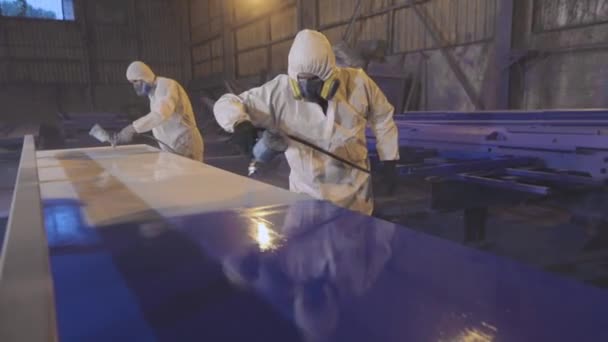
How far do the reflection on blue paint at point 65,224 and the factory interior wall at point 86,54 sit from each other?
12.8 m

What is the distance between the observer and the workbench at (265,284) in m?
0.61

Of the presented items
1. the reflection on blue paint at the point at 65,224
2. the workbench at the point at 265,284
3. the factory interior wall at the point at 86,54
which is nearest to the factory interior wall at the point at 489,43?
the workbench at the point at 265,284

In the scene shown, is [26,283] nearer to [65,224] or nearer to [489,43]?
[65,224]

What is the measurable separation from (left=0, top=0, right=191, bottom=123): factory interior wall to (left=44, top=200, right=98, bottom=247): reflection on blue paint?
1277 cm

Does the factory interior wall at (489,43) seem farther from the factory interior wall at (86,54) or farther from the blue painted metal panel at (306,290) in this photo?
the factory interior wall at (86,54)

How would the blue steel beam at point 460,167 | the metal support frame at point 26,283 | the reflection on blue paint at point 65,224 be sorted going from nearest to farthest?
the metal support frame at point 26,283
the reflection on blue paint at point 65,224
the blue steel beam at point 460,167

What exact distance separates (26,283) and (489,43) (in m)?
6.05

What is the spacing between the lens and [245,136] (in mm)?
2209

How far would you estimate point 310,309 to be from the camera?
26.3 inches

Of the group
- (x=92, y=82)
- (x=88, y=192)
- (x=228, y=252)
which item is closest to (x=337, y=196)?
(x=88, y=192)

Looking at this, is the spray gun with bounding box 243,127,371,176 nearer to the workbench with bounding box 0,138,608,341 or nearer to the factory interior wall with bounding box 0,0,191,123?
the workbench with bounding box 0,138,608,341

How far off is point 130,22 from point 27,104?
4.12 meters

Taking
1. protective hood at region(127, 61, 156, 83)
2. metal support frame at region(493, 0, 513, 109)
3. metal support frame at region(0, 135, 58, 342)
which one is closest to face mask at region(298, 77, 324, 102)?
metal support frame at region(0, 135, 58, 342)

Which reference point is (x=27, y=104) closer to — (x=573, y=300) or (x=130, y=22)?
(x=130, y=22)
